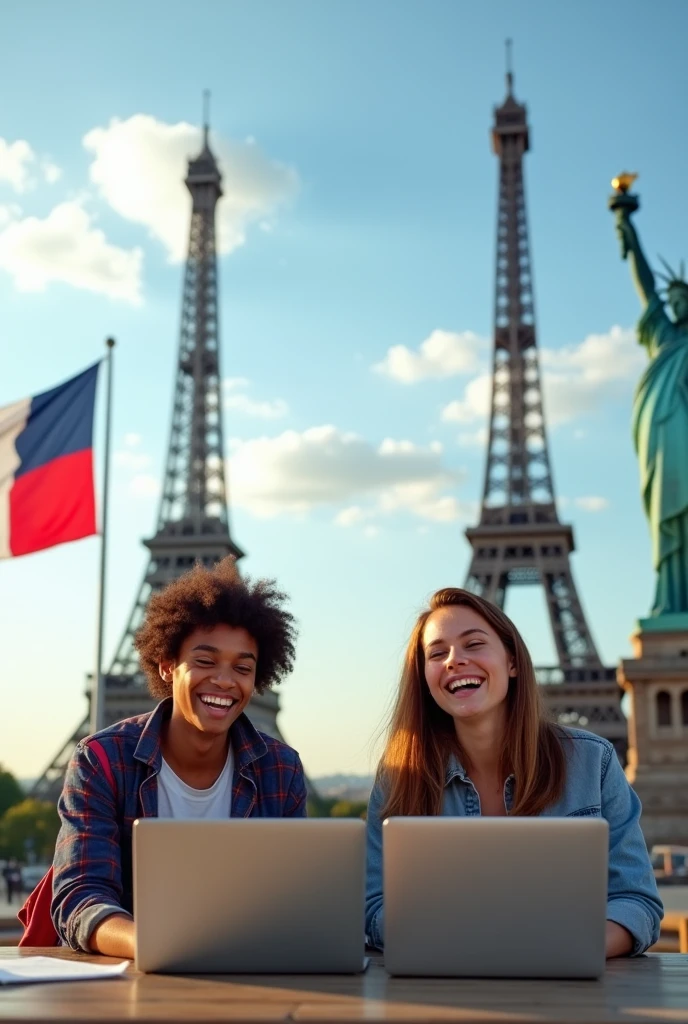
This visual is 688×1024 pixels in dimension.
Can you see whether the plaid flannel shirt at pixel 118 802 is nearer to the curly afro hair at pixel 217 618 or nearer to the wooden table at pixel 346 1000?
the curly afro hair at pixel 217 618

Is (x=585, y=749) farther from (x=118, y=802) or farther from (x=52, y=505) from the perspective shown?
(x=52, y=505)

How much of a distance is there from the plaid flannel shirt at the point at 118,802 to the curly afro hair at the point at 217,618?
0.77 ft

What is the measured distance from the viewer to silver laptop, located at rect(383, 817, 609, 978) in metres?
3.07

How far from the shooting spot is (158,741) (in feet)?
15.6

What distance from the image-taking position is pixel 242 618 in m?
4.89

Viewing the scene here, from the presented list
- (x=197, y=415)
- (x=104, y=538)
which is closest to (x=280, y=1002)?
(x=104, y=538)

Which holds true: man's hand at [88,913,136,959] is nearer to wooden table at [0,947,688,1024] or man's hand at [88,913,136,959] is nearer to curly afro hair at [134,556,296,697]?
wooden table at [0,947,688,1024]

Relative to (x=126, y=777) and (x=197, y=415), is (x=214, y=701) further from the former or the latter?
(x=197, y=415)

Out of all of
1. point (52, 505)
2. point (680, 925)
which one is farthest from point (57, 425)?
point (680, 925)

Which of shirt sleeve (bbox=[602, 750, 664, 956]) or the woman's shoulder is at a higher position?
the woman's shoulder

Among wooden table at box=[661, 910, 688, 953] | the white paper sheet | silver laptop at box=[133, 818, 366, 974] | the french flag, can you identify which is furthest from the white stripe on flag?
silver laptop at box=[133, 818, 366, 974]

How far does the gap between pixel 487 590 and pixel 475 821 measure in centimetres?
5663

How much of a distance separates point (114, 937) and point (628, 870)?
167 centimetres

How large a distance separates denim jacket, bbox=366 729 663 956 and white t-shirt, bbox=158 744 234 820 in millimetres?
572
